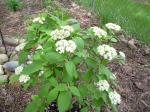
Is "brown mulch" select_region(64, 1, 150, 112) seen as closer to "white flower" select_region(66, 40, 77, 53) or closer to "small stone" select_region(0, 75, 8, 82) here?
"small stone" select_region(0, 75, 8, 82)

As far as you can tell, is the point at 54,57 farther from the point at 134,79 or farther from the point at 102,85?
the point at 134,79

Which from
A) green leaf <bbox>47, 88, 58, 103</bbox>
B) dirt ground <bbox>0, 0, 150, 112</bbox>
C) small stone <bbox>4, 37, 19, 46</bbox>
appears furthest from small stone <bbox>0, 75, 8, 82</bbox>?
green leaf <bbox>47, 88, 58, 103</bbox>

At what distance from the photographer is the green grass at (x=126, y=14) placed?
7.41m

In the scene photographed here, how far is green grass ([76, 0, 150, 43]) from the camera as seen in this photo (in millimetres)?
7406

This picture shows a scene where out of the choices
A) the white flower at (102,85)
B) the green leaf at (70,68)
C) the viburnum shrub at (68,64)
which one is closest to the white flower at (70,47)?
the viburnum shrub at (68,64)

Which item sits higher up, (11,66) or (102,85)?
(102,85)

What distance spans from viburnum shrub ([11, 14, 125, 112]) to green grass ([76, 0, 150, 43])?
351 cm

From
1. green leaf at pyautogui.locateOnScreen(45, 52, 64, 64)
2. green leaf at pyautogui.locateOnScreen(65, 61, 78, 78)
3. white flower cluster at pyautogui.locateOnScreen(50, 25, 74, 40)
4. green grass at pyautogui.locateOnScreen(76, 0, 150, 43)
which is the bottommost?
green grass at pyautogui.locateOnScreen(76, 0, 150, 43)

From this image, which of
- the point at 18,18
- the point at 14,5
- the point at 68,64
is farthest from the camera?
the point at 14,5

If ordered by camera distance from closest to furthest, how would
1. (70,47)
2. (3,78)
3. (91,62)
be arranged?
(70,47)
(91,62)
(3,78)

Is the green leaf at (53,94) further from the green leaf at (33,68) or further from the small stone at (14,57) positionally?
the small stone at (14,57)

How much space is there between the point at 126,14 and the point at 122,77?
2.75 meters

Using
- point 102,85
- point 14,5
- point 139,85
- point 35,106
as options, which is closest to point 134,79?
point 139,85

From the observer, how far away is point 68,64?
3.34 m
